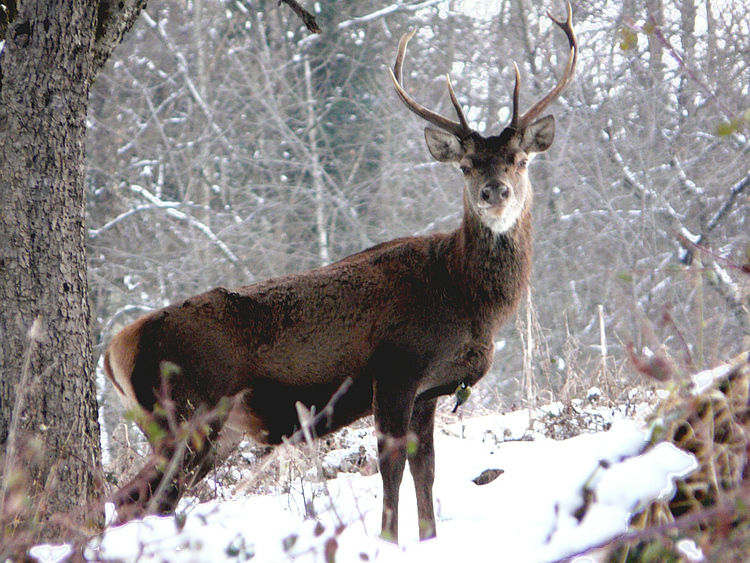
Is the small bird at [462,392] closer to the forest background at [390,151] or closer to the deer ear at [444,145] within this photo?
the deer ear at [444,145]

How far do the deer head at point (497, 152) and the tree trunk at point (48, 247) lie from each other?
80.4 inches

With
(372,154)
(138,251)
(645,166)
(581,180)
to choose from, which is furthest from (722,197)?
(138,251)

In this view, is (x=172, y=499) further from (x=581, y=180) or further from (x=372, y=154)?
(x=372, y=154)

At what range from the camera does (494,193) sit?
507cm

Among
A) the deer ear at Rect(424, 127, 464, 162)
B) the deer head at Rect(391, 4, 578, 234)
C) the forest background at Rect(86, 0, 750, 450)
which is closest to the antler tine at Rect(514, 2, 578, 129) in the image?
the deer head at Rect(391, 4, 578, 234)

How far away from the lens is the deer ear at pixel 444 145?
562 centimetres

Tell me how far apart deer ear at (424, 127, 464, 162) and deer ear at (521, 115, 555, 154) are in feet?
1.39

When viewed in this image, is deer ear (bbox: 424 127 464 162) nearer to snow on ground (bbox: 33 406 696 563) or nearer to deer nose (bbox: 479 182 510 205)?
deer nose (bbox: 479 182 510 205)

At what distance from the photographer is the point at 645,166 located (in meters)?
13.8

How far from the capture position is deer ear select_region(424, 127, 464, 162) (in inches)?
221

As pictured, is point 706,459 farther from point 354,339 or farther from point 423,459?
point 354,339

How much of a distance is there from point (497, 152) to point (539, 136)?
17.7 inches

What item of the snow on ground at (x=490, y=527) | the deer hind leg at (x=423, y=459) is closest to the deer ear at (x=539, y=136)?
the deer hind leg at (x=423, y=459)

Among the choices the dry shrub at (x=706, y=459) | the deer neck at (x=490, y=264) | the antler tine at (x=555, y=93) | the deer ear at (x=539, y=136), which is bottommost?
the dry shrub at (x=706, y=459)
